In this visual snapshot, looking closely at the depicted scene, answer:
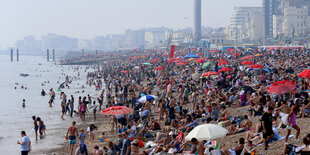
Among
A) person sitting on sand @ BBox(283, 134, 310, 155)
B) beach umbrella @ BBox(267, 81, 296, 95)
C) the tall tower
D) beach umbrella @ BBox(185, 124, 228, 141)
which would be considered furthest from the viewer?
the tall tower

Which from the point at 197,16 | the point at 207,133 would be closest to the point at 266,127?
the point at 207,133

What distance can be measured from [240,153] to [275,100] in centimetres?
694

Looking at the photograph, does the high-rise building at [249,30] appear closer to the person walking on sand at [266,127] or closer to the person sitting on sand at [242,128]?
the person sitting on sand at [242,128]

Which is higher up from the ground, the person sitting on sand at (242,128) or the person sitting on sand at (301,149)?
the person sitting on sand at (301,149)

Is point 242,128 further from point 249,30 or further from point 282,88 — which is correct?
point 249,30

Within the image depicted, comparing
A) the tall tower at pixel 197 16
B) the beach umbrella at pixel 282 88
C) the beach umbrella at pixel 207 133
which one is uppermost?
the tall tower at pixel 197 16

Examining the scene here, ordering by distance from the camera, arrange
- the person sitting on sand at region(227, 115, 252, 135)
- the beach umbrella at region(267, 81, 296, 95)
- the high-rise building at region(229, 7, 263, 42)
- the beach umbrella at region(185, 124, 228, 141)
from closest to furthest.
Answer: the beach umbrella at region(185, 124, 228, 141), the person sitting on sand at region(227, 115, 252, 135), the beach umbrella at region(267, 81, 296, 95), the high-rise building at region(229, 7, 263, 42)

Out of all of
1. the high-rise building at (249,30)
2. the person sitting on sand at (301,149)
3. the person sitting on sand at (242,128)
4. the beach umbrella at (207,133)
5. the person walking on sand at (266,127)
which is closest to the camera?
the person sitting on sand at (301,149)

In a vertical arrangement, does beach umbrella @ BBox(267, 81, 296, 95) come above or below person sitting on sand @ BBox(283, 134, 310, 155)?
above

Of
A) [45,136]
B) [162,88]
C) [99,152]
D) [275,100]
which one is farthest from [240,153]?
[162,88]

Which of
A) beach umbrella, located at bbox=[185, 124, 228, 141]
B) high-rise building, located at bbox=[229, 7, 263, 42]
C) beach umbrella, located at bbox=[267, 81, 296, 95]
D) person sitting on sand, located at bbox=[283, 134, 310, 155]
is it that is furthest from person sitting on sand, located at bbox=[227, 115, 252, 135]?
high-rise building, located at bbox=[229, 7, 263, 42]

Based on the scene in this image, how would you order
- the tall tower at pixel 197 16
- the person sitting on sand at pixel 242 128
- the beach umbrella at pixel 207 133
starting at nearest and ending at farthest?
1. the beach umbrella at pixel 207 133
2. the person sitting on sand at pixel 242 128
3. the tall tower at pixel 197 16

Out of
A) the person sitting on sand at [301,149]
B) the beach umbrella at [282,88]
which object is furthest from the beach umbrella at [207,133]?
the beach umbrella at [282,88]

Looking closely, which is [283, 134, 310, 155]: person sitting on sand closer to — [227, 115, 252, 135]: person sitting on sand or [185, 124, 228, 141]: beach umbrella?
[185, 124, 228, 141]: beach umbrella
